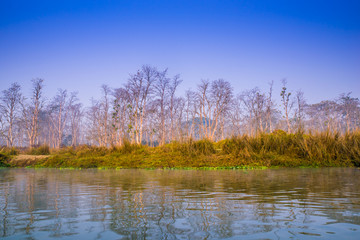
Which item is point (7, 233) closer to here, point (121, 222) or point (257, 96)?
point (121, 222)

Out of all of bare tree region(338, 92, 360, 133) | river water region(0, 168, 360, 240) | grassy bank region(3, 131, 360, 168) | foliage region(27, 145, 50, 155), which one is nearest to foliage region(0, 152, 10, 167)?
grassy bank region(3, 131, 360, 168)

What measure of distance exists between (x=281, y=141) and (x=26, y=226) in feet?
39.0

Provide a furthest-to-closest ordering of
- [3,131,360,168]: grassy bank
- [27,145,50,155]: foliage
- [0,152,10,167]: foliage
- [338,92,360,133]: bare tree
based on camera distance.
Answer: [338,92,360,133]: bare tree < [27,145,50,155]: foliage < [0,152,10,167]: foliage < [3,131,360,168]: grassy bank

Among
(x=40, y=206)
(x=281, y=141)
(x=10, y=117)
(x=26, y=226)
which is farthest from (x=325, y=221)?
(x=10, y=117)

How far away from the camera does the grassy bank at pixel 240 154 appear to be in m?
10.6

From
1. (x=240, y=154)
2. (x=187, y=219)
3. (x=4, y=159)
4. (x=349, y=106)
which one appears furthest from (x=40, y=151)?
(x=349, y=106)

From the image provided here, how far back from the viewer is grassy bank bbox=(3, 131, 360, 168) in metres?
10.6

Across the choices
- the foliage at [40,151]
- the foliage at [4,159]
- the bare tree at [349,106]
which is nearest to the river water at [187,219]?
the foliage at [4,159]

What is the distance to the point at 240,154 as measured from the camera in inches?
454

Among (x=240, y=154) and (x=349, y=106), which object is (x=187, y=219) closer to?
(x=240, y=154)

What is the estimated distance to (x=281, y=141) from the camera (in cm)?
1196

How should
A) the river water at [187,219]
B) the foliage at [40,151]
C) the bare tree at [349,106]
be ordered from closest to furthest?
the river water at [187,219], the foliage at [40,151], the bare tree at [349,106]

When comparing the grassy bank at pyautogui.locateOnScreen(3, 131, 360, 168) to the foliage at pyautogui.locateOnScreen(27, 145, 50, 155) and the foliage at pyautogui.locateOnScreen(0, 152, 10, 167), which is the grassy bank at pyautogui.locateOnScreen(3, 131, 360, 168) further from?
the foliage at pyautogui.locateOnScreen(27, 145, 50, 155)

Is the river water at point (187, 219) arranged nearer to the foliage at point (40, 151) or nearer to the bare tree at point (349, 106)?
the foliage at point (40, 151)
